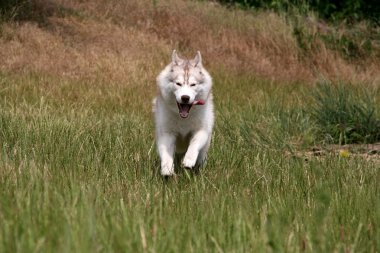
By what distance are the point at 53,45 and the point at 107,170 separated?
655 cm

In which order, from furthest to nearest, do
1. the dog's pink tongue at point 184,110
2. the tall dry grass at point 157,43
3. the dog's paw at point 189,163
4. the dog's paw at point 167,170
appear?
the tall dry grass at point 157,43, the dog's pink tongue at point 184,110, the dog's paw at point 189,163, the dog's paw at point 167,170

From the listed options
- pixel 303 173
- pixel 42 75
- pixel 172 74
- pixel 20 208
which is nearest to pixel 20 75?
pixel 42 75

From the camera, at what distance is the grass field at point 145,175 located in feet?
7.82

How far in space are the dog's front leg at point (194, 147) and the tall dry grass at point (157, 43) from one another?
4.71 metres

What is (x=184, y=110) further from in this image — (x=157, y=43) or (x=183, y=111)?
(x=157, y=43)

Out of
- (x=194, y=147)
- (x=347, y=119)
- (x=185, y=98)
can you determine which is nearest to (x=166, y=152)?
(x=194, y=147)

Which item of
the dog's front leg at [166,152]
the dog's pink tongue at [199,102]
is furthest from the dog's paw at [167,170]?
the dog's pink tongue at [199,102]

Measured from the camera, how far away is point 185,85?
4570mm

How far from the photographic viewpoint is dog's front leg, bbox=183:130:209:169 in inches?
174

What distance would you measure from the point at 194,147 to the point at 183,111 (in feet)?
0.85

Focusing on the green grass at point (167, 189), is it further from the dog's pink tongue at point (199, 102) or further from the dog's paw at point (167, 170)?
the dog's pink tongue at point (199, 102)

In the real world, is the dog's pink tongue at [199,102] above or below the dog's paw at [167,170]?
above

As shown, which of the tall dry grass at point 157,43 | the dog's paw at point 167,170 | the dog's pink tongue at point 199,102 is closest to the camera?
the dog's paw at point 167,170

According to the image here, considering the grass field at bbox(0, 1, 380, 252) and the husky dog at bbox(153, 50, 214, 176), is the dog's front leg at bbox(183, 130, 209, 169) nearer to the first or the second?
the husky dog at bbox(153, 50, 214, 176)
